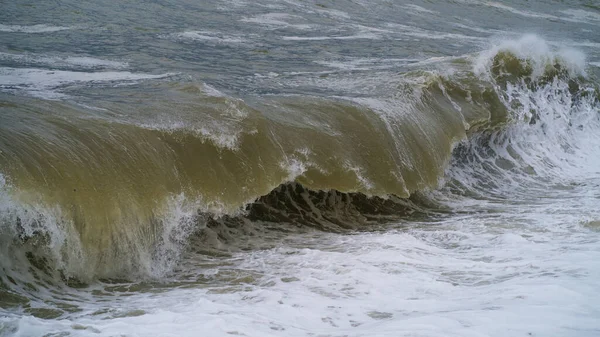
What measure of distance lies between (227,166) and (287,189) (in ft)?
3.32

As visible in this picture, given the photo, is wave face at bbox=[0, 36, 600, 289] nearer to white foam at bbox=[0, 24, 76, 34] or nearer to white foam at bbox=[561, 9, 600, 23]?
white foam at bbox=[0, 24, 76, 34]

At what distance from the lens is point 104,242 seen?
5723 millimetres

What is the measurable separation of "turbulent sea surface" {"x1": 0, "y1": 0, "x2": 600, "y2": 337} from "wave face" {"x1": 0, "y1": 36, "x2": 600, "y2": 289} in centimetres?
2

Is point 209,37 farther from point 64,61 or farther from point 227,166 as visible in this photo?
point 227,166

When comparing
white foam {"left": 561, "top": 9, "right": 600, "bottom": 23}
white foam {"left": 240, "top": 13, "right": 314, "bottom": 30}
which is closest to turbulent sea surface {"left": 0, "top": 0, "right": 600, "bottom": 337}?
white foam {"left": 240, "top": 13, "right": 314, "bottom": 30}

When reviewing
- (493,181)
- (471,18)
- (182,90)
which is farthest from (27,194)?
(471,18)

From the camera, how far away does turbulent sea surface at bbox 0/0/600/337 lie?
4617 millimetres

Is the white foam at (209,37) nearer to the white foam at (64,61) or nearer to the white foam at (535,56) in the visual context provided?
the white foam at (64,61)

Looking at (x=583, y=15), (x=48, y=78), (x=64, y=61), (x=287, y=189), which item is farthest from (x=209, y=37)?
(x=583, y=15)

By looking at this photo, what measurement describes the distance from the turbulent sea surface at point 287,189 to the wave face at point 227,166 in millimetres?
23

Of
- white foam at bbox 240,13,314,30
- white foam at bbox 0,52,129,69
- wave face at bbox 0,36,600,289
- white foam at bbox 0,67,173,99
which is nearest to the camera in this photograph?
wave face at bbox 0,36,600,289

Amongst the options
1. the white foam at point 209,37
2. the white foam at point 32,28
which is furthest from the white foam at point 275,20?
the white foam at point 32,28

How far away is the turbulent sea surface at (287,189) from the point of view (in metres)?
4.62

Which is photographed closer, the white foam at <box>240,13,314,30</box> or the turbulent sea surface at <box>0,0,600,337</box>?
the turbulent sea surface at <box>0,0,600,337</box>
